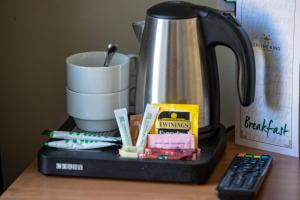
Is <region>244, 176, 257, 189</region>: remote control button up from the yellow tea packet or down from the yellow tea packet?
down

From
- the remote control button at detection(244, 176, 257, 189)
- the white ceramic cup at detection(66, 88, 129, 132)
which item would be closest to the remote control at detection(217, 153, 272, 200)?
the remote control button at detection(244, 176, 257, 189)

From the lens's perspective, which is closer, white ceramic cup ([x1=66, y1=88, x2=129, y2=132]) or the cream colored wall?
white ceramic cup ([x1=66, y1=88, x2=129, y2=132])

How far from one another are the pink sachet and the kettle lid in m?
0.20

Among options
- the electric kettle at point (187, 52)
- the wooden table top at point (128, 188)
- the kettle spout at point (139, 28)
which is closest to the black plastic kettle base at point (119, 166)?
the wooden table top at point (128, 188)

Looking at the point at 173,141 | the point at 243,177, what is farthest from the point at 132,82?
the point at 243,177

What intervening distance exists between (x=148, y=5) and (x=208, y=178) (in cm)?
42

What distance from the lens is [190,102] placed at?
1091mm

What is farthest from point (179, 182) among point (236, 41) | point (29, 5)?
point (29, 5)

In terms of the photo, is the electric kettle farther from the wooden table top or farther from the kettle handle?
the wooden table top

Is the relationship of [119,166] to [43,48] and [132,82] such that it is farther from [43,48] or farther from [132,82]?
[43,48]

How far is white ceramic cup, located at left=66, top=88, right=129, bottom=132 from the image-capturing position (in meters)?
1.14

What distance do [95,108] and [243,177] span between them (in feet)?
1.02

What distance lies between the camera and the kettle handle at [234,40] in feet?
3.47

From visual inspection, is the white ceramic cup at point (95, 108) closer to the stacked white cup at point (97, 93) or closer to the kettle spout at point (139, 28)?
the stacked white cup at point (97, 93)
